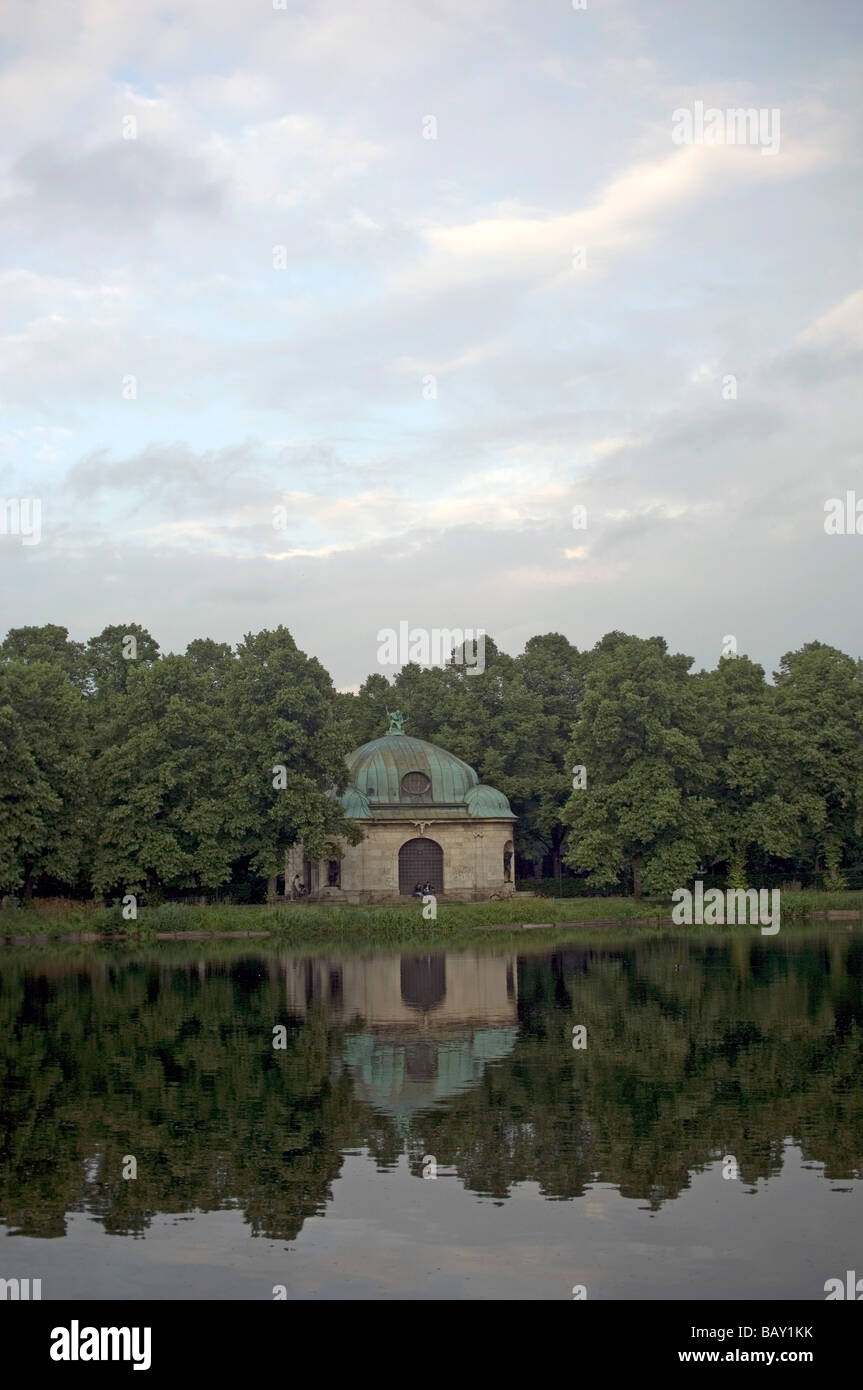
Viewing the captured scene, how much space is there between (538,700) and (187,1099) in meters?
60.7

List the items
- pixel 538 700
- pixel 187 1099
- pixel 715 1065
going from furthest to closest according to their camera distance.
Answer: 1. pixel 538 700
2. pixel 715 1065
3. pixel 187 1099

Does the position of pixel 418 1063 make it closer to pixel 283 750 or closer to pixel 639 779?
pixel 283 750

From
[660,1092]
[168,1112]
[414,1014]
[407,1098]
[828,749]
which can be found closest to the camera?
[168,1112]

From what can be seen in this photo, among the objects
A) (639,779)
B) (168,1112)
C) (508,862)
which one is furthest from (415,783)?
(168,1112)

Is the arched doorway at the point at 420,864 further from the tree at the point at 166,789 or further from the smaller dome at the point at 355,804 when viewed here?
the tree at the point at 166,789

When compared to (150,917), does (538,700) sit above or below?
above

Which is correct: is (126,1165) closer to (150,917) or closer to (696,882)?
(150,917)

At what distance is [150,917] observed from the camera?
2156 inches

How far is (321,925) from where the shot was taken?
5488 centimetres

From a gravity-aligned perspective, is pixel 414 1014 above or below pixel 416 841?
below

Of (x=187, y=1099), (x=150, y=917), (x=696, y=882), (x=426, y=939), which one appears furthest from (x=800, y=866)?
(x=187, y=1099)

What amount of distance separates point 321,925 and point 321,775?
11.0 meters

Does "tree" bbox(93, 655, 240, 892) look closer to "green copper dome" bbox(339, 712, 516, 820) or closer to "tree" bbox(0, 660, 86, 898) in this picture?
"tree" bbox(0, 660, 86, 898)
